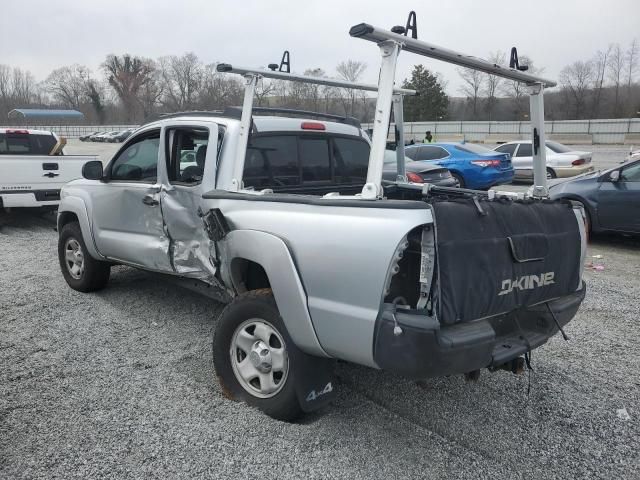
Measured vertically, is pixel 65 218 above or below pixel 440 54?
below

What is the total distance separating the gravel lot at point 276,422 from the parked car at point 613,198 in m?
3.84

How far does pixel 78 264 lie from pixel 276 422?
3.64 meters

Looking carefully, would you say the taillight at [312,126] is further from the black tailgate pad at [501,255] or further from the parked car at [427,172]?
the parked car at [427,172]

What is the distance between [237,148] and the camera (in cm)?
383

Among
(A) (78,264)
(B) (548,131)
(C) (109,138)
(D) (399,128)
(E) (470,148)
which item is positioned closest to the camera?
(D) (399,128)

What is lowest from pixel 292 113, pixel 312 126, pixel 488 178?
pixel 488 178

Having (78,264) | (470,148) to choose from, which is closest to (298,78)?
(78,264)

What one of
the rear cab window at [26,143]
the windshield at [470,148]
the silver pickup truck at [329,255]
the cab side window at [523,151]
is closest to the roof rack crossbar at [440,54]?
the silver pickup truck at [329,255]

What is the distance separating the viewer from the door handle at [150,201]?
438 centimetres

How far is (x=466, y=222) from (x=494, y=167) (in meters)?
11.8

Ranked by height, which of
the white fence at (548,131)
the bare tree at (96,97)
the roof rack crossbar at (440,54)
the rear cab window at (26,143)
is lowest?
the rear cab window at (26,143)

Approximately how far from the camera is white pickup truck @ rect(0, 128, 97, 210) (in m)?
9.28

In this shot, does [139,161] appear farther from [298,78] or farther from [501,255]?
[501,255]

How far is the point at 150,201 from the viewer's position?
4.43 m
